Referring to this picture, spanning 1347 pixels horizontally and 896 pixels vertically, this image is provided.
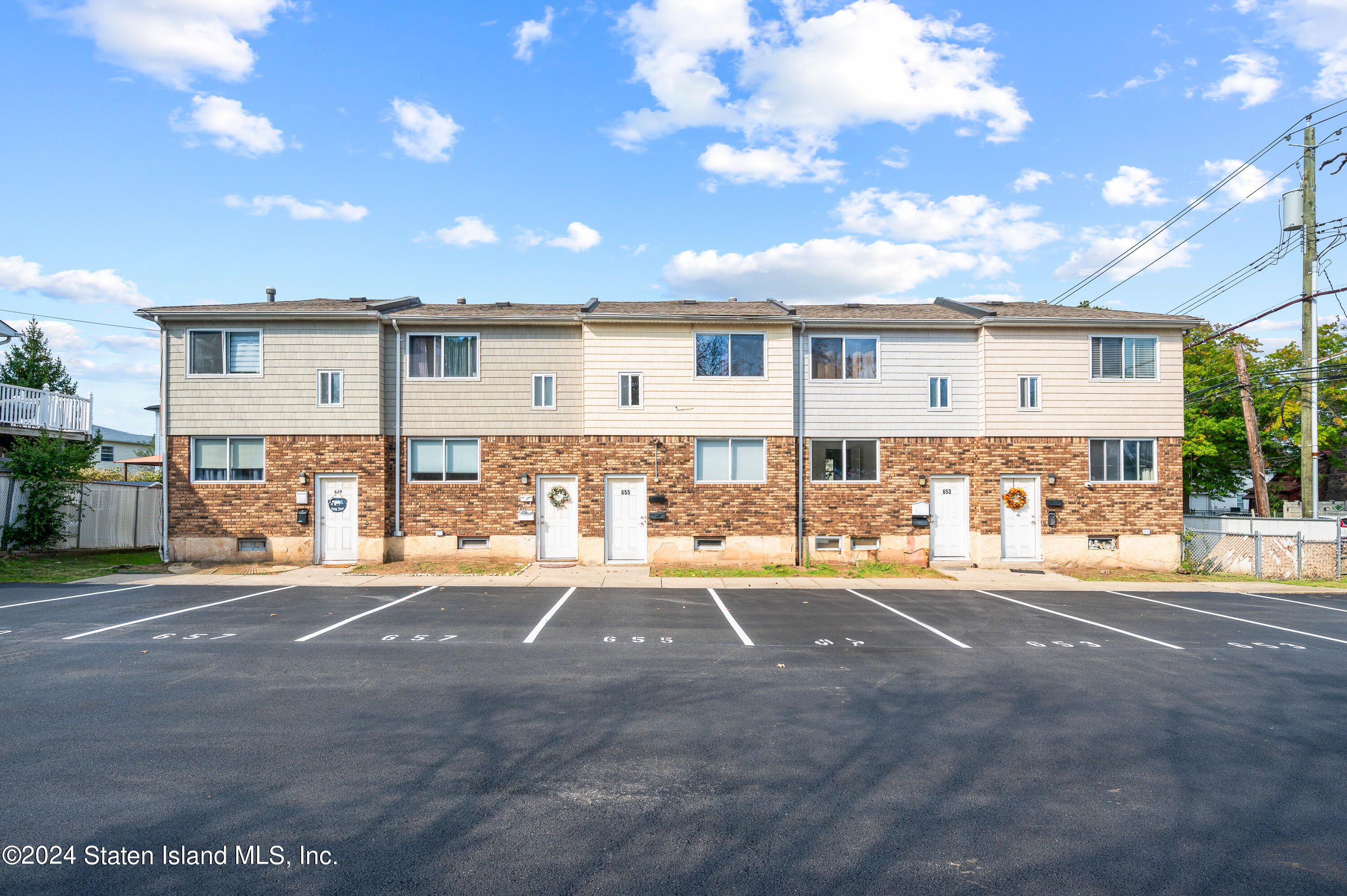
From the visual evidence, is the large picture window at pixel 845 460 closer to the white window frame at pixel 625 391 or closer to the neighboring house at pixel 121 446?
the white window frame at pixel 625 391

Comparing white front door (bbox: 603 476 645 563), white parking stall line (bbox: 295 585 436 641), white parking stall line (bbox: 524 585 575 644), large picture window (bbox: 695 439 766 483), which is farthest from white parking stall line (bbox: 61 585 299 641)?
large picture window (bbox: 695 439 766 483)

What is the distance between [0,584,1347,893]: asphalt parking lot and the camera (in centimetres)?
379

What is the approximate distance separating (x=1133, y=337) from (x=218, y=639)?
69.8 ft

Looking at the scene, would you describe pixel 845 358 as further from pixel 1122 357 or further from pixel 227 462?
pixel 227 462

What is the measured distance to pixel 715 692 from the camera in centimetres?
711

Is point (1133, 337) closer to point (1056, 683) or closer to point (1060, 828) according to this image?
point (1056, 683)

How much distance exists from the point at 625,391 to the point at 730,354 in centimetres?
287

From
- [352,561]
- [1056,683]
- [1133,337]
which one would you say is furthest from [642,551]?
[1133,337]

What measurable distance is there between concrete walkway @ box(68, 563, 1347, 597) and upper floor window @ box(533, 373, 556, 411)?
4.19 meters

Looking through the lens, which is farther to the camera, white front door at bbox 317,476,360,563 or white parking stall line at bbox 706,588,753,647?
white front door at bbox 317,476,360,563

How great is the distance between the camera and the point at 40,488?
18062 millimetres

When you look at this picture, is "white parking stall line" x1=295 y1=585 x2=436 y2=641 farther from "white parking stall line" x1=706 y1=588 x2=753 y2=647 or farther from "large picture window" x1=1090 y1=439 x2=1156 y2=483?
"large picture window" x1=1090 y1=439 x2=1156 y2=483

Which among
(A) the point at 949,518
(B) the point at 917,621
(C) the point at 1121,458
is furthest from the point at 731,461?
(C) the point at 1121,458

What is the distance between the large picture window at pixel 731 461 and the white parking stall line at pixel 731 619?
385 centimetres
